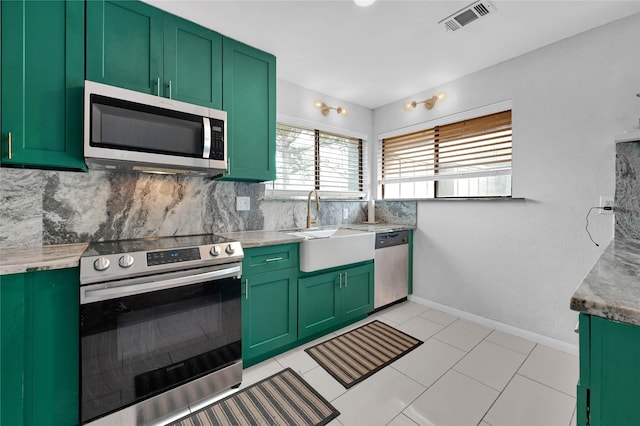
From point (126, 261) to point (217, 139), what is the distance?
961 millimetres

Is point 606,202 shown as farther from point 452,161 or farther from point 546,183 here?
point 452,161

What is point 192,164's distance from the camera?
181 cm

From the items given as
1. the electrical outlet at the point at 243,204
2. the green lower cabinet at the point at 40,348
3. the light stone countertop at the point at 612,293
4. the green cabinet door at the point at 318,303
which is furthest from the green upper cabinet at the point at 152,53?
the light stone countertop at the point at 612,293

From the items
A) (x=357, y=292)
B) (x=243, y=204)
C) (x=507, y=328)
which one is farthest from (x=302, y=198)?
(x=507, y=328)

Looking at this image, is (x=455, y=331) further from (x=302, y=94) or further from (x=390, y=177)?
(x=302, y=94)

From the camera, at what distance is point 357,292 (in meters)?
2.68

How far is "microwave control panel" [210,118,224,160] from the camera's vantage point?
1.89m

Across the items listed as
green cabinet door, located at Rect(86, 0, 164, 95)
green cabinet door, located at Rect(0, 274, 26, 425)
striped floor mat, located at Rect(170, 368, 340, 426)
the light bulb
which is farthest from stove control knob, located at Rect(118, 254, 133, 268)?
the light bulb

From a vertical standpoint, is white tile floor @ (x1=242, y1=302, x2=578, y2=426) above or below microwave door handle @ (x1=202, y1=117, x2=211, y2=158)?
below

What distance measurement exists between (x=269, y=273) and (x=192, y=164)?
0.94 m

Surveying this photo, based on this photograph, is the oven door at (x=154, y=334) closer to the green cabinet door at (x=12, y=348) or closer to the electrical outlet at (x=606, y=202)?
the green cabinet door at (x=12, y=348)

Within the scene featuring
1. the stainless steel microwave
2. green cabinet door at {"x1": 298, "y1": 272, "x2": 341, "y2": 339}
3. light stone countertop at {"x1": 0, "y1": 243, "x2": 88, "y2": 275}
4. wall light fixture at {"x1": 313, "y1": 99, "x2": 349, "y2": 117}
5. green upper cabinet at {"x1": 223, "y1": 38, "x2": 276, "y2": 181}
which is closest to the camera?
light stone countertop at {"x1": 0, "y1": 243, "x2": 88, "y2": 275}

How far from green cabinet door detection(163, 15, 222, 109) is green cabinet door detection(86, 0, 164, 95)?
0.06 m

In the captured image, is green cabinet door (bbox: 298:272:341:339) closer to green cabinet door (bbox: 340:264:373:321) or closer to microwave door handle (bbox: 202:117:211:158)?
green cabinet door (bbox: 340:264:373:321)
